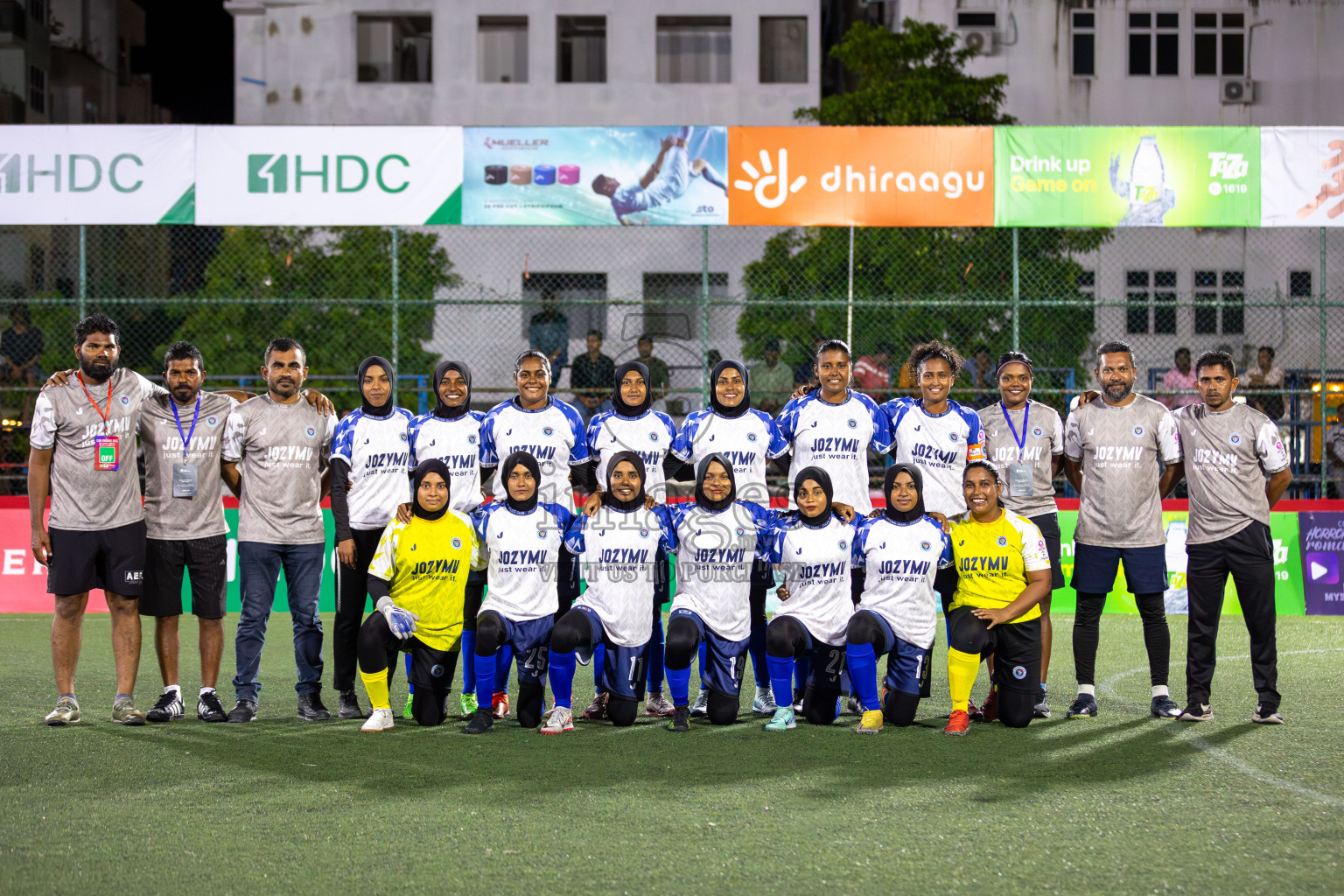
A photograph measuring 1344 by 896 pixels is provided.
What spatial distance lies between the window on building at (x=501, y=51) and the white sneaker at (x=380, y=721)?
21739 mm

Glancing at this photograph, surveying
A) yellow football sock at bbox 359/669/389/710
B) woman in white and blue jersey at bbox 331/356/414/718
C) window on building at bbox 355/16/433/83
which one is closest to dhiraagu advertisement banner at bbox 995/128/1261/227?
yellow football sock at bbox 359/669/389/710

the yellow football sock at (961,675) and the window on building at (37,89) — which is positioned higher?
the window on building at (37,89)

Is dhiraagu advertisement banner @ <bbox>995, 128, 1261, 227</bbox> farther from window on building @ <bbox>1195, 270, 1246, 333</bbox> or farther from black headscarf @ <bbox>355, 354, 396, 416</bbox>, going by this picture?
window on building @ <bbox>1195, 270, 1246, 333</bbox>

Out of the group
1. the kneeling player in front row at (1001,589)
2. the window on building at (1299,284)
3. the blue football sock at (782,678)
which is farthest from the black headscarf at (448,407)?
the window on building at (1299,284)

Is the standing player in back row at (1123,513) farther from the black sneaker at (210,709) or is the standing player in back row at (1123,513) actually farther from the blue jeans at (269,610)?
the black sneaker at (210,709)

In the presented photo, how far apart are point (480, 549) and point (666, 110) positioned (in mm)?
20750

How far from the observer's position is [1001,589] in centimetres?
677

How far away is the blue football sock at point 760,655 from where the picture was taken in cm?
714

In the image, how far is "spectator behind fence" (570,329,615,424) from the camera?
1342cm

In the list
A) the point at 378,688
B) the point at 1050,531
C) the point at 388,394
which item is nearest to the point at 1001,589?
the point at 1050,531

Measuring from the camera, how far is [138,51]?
1407 inches

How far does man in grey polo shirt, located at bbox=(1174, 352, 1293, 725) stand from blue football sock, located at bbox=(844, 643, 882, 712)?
68.5 inches

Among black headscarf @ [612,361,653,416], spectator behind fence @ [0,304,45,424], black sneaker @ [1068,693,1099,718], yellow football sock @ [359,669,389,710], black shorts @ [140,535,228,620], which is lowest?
black sneaker @ [1068,693,1099,718]

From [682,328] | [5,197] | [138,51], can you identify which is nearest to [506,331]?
[682,328]
